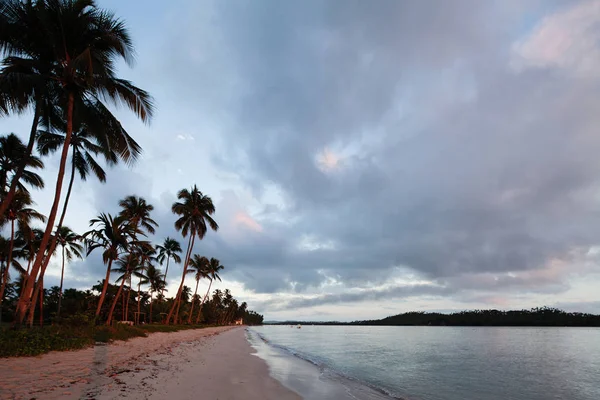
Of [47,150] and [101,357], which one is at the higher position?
[47,150]

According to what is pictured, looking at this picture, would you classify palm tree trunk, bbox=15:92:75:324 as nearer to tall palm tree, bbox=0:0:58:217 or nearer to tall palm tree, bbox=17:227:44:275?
tall palm tree, bbox=0:0:58:217

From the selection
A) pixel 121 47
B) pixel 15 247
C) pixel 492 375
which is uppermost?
pixel 121 47

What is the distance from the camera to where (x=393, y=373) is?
1858cm

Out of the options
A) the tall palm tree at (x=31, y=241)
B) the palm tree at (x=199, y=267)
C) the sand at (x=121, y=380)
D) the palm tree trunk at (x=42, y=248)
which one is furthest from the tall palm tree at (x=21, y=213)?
the palm tree at (x=199, y=267)

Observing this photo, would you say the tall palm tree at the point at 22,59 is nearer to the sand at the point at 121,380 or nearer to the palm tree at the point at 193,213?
the sand at the point at 121,380

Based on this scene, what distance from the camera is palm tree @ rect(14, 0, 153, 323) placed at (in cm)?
1437

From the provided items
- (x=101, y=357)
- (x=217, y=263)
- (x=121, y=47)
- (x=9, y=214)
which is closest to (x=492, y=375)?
(x=101, y=357)

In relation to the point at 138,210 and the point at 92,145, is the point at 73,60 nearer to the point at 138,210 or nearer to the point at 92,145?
the point at 92,145

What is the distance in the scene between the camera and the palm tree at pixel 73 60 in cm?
1437

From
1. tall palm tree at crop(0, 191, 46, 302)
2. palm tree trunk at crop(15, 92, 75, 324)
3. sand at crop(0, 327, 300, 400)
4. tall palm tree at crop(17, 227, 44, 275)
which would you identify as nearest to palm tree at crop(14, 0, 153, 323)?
palm tree trunk at crop(15, 92, 75, 324)

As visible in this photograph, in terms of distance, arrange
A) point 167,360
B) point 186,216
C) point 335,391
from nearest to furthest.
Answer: point 335,391 → point 167,360 → point 186,216

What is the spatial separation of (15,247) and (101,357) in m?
32.9

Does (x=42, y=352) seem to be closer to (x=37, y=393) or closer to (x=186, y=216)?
(x=37, y=393)

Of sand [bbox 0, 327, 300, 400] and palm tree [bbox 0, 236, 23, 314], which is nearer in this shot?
sand [bbox 0, 327, 300, 400]
